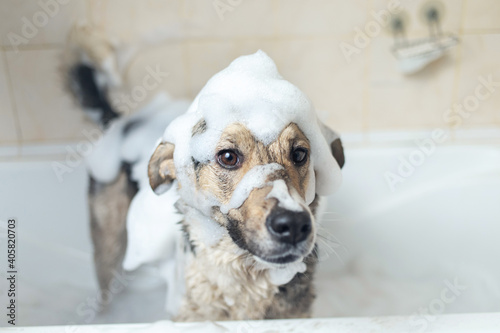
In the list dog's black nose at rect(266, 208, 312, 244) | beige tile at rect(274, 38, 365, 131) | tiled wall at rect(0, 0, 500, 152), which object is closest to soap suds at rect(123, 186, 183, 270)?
dog's black nose at rect(266, 208, 312, 244)

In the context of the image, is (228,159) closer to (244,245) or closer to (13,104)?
(244,245)

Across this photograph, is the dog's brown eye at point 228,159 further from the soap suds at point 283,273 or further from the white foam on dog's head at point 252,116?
the soap suds at point 283,273

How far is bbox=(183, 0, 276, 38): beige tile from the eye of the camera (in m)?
1.62

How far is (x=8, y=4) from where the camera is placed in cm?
161

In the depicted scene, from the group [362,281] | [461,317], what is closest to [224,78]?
[461,317]

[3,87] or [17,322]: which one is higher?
[3,87]

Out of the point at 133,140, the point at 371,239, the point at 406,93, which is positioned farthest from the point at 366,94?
the point at 133,140

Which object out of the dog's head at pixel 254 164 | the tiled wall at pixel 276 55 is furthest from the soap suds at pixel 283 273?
the tiled wall at pixel 276 55

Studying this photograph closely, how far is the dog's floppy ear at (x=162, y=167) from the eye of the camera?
100 centimetres

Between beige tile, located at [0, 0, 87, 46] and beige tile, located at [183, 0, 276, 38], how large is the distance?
38 cm

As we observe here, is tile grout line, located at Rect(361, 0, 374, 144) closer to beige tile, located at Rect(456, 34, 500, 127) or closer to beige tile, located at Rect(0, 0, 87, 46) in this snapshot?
beige tile, located at Rect(456, 34, 500, 127)

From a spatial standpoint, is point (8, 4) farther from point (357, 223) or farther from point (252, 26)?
point (357, 223)

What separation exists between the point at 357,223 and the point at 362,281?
0.21 m

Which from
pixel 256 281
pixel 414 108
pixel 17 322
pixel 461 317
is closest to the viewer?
pixel 461 317
